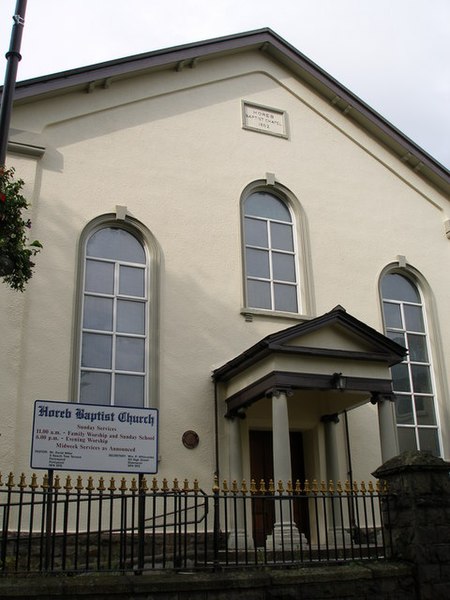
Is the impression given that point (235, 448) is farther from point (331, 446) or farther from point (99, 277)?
point (99, 277)

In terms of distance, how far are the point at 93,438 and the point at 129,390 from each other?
4.81 meters

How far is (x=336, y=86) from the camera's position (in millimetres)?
17859

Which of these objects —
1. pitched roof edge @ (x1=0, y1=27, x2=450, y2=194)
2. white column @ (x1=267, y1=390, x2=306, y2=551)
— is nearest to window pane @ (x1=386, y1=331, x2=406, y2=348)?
pitched roof edge @ (x1=0, y1=27, x2=450, y2=194)

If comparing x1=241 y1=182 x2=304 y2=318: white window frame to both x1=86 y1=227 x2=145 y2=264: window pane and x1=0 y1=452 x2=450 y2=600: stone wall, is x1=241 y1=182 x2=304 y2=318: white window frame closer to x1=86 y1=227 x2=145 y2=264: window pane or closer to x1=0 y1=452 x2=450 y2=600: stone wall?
x1=86 y1=227 x2=145 y2=264: window pane

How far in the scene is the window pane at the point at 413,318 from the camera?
55.2ft

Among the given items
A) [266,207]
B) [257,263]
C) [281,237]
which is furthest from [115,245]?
[281,237]

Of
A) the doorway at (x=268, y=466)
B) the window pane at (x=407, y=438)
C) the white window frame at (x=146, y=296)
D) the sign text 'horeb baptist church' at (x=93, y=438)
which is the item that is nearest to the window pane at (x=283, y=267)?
the white window frame at (x=146, y=296)

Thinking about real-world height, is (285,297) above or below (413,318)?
above

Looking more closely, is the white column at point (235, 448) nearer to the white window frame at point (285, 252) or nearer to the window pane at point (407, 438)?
the white window frame at point (285, 252)

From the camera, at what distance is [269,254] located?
52.0 feet

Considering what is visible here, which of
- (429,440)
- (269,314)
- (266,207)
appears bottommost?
(429,440)

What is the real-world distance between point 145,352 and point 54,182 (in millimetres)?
3657

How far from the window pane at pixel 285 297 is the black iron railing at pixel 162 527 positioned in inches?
154

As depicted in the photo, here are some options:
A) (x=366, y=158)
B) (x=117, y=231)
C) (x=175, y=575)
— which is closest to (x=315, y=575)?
(x=175, y=575)
